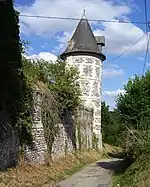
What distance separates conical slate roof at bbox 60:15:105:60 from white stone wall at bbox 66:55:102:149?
89 cm

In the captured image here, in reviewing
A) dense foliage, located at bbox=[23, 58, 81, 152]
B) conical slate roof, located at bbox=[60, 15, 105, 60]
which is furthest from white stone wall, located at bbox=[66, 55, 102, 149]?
dense foliage, located at bbox=[23, 58, 81, 152]

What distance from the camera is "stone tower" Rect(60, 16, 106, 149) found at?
45844mm

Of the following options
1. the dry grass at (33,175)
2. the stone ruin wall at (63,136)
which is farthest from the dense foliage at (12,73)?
the stone ruin wall at (63,136)

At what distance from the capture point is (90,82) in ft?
152

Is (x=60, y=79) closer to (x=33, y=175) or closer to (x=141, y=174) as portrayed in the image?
(x=33, y=175)

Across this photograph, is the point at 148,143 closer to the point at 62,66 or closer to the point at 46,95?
the point at 46,95

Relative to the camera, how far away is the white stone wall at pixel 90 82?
45.8 meters

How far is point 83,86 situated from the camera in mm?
45906

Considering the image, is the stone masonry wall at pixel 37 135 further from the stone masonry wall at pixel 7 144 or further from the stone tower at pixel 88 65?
the stone tower at pixel 88 65

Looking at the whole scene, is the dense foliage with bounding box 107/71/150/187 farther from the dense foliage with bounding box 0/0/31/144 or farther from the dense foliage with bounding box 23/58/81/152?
the dense foliage with bounding box 0/0/31/144

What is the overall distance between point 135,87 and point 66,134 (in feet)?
22.7

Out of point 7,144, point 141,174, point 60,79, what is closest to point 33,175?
point 7,144

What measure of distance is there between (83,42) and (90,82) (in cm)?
530

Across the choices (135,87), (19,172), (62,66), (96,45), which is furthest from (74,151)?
(96,45)
